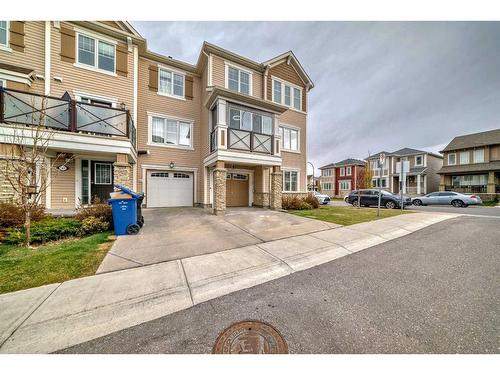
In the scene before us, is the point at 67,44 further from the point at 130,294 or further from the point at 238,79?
the point at 130,294

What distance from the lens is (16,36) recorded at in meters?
8.84

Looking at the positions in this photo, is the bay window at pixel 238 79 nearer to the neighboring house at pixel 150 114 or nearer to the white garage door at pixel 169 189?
the neighboring house at pixel 150 114

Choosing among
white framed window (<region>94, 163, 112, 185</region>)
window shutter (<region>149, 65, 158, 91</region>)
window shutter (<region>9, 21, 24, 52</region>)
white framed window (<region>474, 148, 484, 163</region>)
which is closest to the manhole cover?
white framed window (<region>94, 163, 112, 185</region>)

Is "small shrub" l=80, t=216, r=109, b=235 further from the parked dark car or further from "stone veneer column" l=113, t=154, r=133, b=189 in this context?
the parked dark car

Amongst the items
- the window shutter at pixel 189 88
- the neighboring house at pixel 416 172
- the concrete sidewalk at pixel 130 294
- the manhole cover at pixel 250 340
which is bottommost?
the manhole cover at pixel 250 340

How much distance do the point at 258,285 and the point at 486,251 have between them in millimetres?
6019

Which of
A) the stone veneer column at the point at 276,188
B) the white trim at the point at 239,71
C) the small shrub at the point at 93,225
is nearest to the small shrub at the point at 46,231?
the small shrub at the point at 93,225

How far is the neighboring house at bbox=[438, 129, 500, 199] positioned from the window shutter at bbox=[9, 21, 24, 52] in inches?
1618

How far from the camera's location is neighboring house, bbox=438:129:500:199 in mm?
22859

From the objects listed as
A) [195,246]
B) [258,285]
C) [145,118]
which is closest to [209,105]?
[145,118]

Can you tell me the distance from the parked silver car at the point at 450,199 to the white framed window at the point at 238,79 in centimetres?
2048

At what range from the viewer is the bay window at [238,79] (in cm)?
1258

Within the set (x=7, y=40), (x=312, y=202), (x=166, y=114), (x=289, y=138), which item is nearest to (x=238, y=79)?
(x=166, y=114)

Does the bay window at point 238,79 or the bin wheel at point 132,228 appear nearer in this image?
the bin wheel at point 132,228
